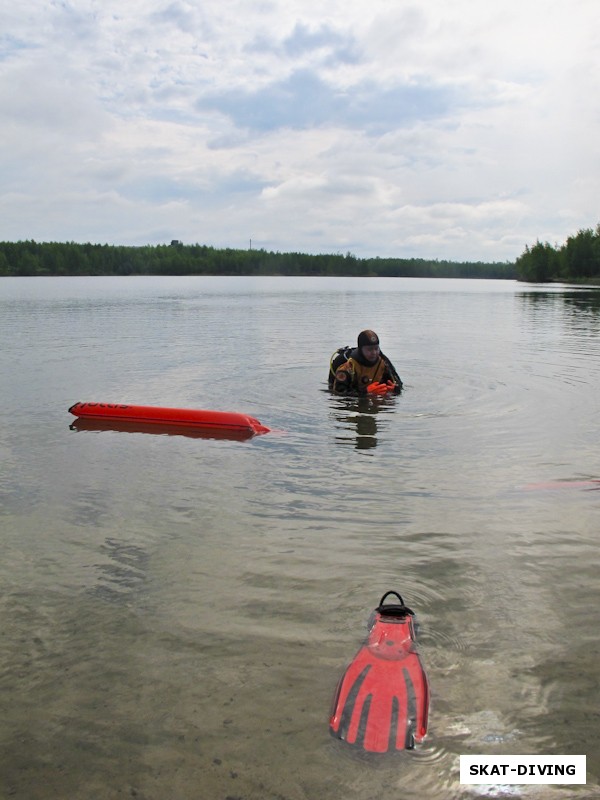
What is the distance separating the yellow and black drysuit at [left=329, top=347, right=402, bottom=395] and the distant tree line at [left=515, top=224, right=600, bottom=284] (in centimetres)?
11308

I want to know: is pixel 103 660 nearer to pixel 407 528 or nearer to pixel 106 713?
pixel 106 713

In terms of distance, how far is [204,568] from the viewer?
222 inches

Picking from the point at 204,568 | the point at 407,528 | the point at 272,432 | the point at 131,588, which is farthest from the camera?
the point at 272,432

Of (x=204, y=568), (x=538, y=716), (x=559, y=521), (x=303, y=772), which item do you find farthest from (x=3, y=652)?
(x=559, y=521)

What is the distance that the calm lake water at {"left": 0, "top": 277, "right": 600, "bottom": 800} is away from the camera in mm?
3451

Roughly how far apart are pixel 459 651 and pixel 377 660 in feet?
1.95

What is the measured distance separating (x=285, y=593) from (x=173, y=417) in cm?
605

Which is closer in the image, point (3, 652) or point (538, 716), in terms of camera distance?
point (538, 716)

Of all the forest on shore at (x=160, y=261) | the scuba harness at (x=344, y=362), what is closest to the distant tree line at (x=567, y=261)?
the forest on shore at (x=160, y=261)

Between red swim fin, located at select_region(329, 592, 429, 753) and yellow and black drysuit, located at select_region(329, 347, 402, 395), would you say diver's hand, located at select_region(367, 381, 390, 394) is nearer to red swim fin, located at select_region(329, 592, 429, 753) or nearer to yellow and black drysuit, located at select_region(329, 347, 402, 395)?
yellow and black drysuit, located at select_region(329, 347, 402, 395)

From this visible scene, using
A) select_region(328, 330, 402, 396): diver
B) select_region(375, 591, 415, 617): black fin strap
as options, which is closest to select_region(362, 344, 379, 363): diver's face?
select_region(328, 330, 402, 396): diver

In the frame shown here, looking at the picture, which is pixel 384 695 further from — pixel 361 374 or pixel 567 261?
pixel 567 261

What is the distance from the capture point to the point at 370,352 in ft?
43.2

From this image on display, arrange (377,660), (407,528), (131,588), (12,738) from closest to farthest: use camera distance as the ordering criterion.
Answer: (12,738) < (377,660) < (131,588) < (407,528)
